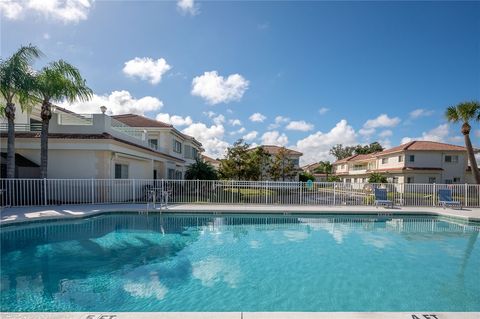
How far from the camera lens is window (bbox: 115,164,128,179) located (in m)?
18.6

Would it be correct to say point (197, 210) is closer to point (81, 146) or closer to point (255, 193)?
point (255, 193)

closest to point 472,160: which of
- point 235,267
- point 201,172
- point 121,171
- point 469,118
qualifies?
point 469,118

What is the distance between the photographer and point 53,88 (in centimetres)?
1417

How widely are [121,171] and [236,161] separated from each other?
9.50 m

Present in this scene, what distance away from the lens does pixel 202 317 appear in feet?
11.7

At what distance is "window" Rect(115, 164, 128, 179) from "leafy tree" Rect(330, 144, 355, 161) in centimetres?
7272

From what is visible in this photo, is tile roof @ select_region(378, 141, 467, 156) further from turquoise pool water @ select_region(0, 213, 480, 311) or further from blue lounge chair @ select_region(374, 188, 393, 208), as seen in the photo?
turquoise pool water @ select_region(0, 213, 480, 311)

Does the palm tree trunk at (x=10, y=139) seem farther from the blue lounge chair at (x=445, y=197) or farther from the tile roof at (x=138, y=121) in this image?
the blue lounge chair at (x=445, y=197)

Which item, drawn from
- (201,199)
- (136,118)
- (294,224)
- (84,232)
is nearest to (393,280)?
(294,224)

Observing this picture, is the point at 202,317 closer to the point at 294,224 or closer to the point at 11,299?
the point at 11,299

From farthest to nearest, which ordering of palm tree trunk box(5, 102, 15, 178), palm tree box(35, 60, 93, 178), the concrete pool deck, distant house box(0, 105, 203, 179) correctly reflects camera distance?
distant house box(0, 105, 203, 179) → palm tree box(35, 60, 93, 178) → palm tree trunk box(5, 102, 15, 178) → the concrete pool deck

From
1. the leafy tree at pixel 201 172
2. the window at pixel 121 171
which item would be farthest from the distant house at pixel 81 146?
the leafy tree at pixel 201 172

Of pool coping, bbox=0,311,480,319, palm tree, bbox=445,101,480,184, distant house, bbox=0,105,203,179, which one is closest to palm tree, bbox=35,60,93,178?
distant house, bbox=0,105,203,179

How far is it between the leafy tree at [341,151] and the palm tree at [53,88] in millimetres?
77188
